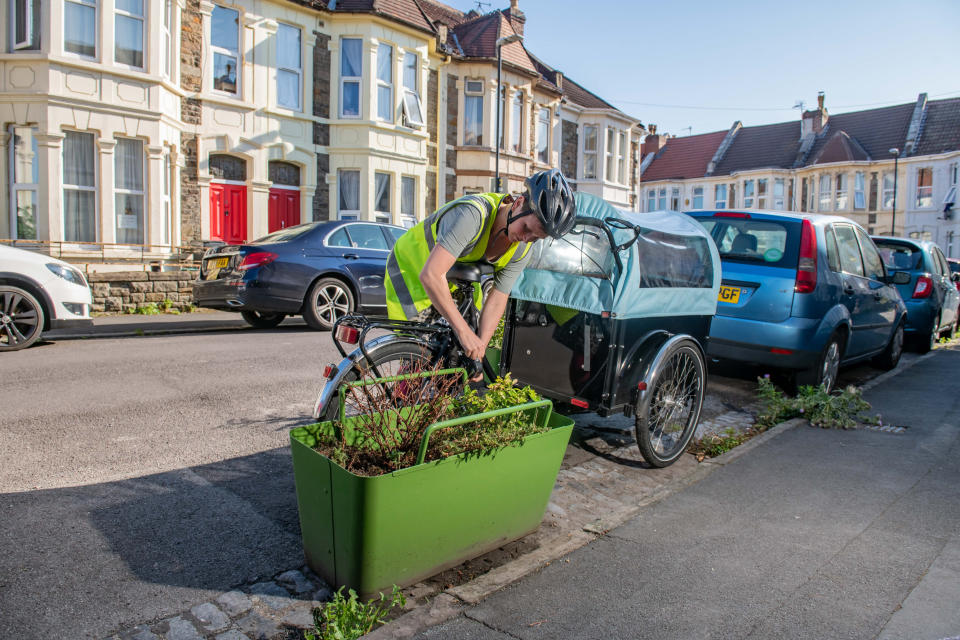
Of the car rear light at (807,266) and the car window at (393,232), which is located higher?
the car window at (393,232)

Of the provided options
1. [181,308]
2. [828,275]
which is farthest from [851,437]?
[181,308]

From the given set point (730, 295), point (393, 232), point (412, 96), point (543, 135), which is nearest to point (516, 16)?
point (543, 135)

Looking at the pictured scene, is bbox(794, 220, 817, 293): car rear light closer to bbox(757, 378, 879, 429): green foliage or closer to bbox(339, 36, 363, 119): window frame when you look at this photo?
bbox(757, 378, 879, 429): green foliage

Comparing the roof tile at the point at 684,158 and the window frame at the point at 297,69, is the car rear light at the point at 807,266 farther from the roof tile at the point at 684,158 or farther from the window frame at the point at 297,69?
the roof tile at the point at 684,158

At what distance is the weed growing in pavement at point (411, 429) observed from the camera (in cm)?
291

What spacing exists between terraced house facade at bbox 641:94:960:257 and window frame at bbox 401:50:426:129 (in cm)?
3384

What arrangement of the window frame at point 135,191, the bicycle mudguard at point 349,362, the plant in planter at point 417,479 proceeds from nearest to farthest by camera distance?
the plant in planter at point 417,479 → the bicycle mudguard at point 349,362 → the window frame at point 135,191

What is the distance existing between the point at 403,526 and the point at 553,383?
224 cm

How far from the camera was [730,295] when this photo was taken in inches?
275

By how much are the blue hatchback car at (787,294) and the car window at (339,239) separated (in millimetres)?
6055

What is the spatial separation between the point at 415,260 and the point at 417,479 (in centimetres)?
144

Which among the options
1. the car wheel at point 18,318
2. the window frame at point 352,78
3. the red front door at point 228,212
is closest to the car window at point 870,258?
the car wheel at point 18,318

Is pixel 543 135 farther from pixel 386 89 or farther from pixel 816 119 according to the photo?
pixel 816 119

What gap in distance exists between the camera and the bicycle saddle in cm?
399
